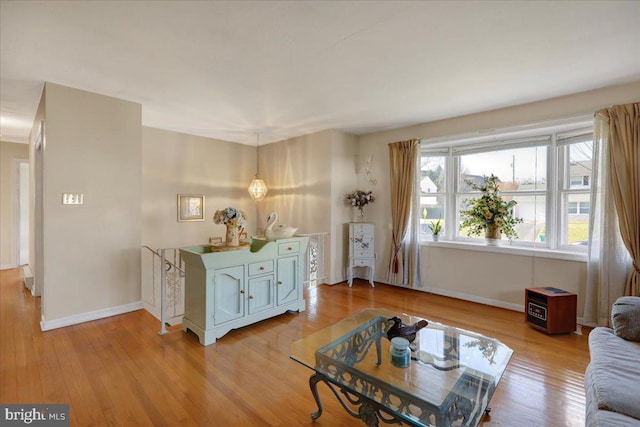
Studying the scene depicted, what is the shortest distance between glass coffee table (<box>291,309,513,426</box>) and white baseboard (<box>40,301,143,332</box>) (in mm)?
2617

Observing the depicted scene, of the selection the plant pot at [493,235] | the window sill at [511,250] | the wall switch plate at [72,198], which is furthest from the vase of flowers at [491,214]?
the wall switch plate at [72,198]

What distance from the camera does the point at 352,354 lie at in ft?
5.96

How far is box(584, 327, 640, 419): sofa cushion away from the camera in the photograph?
128 cm

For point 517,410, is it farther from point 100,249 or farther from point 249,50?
point 100,249

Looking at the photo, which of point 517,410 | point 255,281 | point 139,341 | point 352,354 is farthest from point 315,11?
point 139,341

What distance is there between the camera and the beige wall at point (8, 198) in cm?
524

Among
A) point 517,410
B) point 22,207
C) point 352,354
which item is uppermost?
point 22,207

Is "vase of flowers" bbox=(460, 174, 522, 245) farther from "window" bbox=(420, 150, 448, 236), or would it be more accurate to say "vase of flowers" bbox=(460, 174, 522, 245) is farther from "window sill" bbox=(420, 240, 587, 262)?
"window" bbox=(420, 150, 448, 236)

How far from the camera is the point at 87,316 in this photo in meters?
3.10

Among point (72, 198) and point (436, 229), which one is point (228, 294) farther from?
point (436, 229)

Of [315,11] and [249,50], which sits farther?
[249,50]

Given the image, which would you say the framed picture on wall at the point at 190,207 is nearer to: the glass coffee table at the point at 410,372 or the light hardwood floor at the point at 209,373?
the light hardwood floor at the point at 209,373

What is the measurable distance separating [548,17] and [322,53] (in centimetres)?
155

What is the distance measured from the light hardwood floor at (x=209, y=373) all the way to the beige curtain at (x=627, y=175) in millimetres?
966
